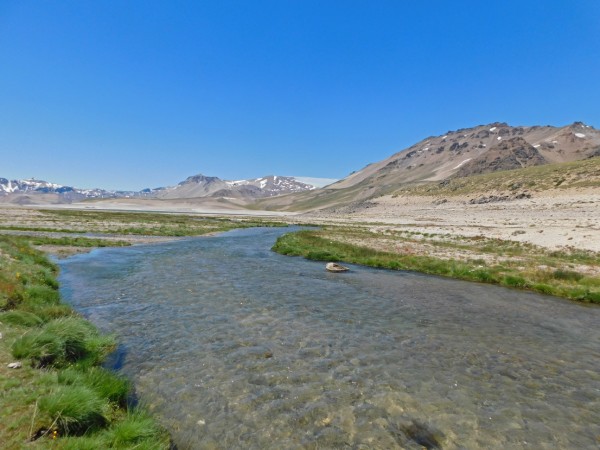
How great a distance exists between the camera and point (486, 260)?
1134 inches

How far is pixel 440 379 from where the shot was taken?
397 inches

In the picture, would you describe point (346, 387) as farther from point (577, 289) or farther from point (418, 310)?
point (577, 289)

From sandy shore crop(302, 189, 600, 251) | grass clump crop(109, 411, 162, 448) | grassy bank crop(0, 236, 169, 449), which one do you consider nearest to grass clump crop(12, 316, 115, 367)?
grassy bank crop(0, 236, 169, 449)

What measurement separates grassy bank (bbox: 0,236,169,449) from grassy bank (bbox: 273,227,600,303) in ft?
75.7

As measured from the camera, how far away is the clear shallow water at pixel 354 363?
7.80 m

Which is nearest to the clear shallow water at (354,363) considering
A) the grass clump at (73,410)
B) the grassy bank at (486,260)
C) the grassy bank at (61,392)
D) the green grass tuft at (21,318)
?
the grassy bank at (61,392)

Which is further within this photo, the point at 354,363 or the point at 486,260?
the point at 486,260

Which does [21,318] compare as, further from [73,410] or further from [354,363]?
[354,363]

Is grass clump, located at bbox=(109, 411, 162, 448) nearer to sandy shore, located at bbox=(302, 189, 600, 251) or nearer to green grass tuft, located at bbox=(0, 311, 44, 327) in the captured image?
green grass tuft, located at bbox=(0, 311, 44, 327)

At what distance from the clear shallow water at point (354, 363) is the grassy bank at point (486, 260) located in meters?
2.62

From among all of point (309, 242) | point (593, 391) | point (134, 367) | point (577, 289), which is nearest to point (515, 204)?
point (309, 242)

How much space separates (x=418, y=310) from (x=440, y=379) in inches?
280

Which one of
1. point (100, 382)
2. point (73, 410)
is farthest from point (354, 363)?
point (73, 410)

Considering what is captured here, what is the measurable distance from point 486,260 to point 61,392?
30.4 metres
